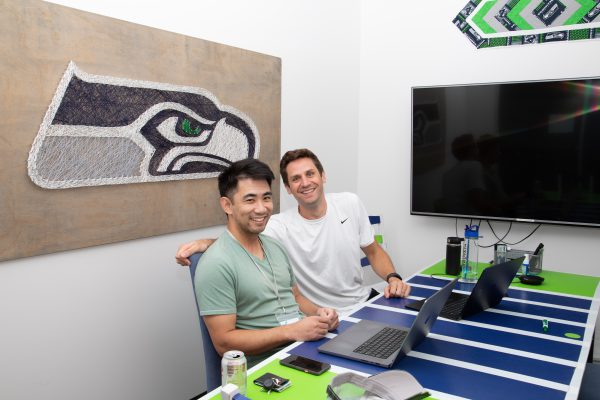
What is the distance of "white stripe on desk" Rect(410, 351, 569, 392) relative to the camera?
1301 mm

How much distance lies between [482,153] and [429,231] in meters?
0.70

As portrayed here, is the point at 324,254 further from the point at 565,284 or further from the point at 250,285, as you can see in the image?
the point at 565,284

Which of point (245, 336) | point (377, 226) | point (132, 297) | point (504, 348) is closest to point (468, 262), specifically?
point (504, 348)

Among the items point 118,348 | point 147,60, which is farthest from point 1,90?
point 118,348

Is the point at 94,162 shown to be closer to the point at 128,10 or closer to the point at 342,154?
the point at 128,10

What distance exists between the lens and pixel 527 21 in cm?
319

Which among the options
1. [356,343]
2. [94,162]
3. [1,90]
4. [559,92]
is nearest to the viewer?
[356,343]

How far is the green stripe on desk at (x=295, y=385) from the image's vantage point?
1231 millimetres

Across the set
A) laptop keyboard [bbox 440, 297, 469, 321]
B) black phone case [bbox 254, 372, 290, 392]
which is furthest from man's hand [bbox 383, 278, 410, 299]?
black phone case [bbox 254, 372, 290, 392]

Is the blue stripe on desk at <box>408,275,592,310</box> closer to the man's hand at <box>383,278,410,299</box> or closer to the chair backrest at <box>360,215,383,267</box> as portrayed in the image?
the man's hand at <box>383,278,410,299</box>

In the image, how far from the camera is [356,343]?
154cm

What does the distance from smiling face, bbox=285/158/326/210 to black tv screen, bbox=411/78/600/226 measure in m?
1.24

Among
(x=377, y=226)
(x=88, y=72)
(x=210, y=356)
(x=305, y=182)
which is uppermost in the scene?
(x=88, y=72)

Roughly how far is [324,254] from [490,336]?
997 millimetres
